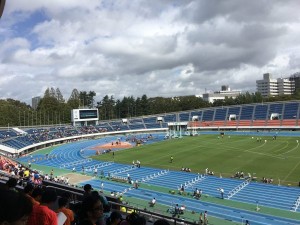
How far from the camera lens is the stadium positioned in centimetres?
2283

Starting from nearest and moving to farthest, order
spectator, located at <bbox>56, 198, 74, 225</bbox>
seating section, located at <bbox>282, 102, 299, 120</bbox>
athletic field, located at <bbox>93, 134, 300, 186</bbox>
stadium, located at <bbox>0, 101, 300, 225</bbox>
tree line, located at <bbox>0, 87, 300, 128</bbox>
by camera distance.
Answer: spectator, located at <bbox>56, 198, 74, 225</bbox> < stadium, located at <bbox>0, 101, 300, 225</bbox> < athletic field, located at <bbox>93, 134, 300, 186</bbox> < seating section, located at <bbox>282, 102, 299, 120</bbox> < tree line, located at <bbox>0, 87, 300, 128</bbox>

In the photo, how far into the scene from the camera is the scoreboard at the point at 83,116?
260 feet

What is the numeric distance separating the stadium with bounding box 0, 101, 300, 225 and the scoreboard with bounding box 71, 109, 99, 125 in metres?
2.49

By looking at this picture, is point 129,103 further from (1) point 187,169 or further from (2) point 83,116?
(1) point 187,169

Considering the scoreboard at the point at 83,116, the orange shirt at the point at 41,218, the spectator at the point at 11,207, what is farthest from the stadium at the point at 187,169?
the spectator at the point at 11,207

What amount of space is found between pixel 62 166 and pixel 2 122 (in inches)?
1913

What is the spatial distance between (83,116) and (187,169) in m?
50.4

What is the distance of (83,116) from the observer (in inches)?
3182

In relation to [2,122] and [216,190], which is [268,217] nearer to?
[216,190]

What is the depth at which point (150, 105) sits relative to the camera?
404ft

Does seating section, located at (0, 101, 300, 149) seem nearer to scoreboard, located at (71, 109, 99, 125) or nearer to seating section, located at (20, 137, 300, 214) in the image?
scoreboard, located at (71, 109, 99, 125)

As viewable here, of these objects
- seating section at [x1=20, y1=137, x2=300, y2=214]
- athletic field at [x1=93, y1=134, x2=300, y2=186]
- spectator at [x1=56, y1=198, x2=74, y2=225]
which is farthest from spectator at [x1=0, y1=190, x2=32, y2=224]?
athletic field at [x1=93, y1=134, x2=300, y2=186]

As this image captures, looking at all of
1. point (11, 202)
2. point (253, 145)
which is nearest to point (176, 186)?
point (253, 145)

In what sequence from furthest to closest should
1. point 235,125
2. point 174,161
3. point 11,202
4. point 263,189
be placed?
point 235,125 < point 174,161 < point 263,189 < point 11,202
